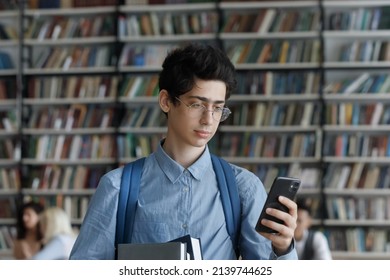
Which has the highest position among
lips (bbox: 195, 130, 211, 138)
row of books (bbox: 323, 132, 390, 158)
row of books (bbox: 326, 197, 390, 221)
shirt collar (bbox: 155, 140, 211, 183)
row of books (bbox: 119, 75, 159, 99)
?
lips (bbox: 195, 130, 211, 138)

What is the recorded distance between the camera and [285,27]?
7348 mm

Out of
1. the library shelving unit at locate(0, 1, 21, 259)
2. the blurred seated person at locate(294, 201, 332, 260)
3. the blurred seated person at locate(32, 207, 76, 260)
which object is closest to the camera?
the blurred seated person at locate(32, 207, 76, 260)

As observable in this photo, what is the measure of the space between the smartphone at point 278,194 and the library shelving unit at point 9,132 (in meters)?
6.37

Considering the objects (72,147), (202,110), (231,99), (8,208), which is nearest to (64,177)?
(72,147)

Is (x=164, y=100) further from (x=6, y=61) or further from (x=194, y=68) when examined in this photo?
(x=6, y=61)

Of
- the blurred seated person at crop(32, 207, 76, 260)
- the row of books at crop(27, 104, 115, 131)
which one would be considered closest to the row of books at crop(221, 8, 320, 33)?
the row of books at crop(27, 104, 115, 131)

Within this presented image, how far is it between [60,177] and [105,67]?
43.2 inches

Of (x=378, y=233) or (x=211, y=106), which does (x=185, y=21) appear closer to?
(x=378, y=233)

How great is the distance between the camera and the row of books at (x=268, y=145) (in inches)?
288

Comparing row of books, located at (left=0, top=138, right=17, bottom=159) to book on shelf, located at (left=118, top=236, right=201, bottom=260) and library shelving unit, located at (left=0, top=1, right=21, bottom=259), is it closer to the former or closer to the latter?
library shelving unit, located at (left=0, top=1, right=21, bottom=259)

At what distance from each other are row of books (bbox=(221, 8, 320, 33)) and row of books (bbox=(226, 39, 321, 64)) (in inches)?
4.8

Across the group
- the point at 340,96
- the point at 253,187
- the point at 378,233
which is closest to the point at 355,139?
the point at 340,96

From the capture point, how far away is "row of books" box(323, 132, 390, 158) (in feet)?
23.7

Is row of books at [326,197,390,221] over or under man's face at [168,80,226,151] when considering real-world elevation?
under
